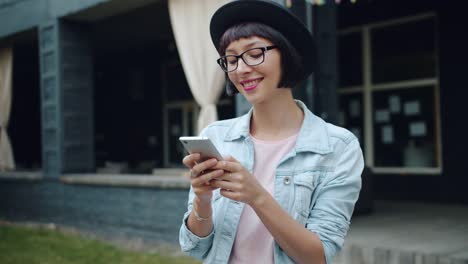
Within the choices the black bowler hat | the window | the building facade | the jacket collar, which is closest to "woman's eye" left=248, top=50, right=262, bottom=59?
the black bowler hat

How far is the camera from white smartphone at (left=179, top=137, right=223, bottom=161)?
4.57 feet

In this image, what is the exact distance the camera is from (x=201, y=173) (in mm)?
1488

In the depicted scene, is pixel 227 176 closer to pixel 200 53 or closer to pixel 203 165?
pixel 203 165

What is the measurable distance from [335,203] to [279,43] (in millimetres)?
548

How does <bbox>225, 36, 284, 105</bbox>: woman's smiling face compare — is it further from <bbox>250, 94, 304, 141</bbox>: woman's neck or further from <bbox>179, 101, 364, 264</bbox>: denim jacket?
<bbox>179, 101, 364, 264</bbox>: denim jacket

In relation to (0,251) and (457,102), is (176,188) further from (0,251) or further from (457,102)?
(457,102)

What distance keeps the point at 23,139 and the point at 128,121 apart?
3.43 metres

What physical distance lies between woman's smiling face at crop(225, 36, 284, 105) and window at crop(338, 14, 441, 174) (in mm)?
6772

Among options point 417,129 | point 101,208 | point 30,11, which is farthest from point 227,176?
point 30,11

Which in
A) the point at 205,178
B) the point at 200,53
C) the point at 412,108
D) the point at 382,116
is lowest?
the point at 205,178

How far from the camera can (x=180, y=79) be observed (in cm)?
1205

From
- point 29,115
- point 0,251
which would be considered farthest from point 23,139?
point 0,251

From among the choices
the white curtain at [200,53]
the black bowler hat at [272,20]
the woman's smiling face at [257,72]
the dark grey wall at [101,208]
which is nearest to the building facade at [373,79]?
the dark grey wall at [101,208]

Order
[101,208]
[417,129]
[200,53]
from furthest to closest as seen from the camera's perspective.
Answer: [417,129], [101,208], [200,53]
